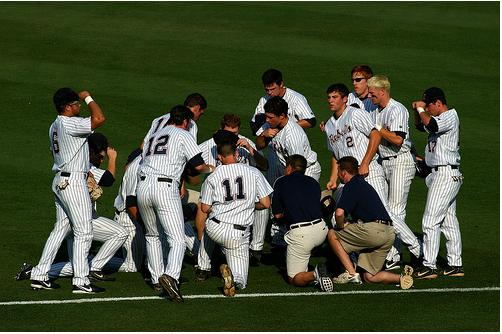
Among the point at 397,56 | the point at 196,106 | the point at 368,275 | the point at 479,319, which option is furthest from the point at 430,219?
the point at 397,56

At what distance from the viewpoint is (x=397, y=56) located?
67.1 ft

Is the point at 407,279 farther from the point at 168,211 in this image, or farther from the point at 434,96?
the point at 168,211

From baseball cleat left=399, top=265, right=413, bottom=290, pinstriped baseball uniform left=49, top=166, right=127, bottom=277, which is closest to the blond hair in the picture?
baseball cleat left=399, top=265, right=413, bottom=290

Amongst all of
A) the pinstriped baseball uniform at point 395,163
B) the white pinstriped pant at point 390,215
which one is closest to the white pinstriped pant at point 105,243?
the white pinstriped pant at point 390,215

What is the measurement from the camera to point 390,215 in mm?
11750

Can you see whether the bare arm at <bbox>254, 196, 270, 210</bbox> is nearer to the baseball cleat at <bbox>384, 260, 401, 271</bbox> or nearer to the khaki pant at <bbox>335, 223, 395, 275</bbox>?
the khaki pant at <bbox>335, 223, 395, 275</bbox>

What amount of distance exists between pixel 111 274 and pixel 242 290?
1.68 metres

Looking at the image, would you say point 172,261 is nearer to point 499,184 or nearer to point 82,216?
point 82,216

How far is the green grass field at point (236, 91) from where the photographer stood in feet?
33.0

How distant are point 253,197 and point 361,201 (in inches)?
Result: 43.4

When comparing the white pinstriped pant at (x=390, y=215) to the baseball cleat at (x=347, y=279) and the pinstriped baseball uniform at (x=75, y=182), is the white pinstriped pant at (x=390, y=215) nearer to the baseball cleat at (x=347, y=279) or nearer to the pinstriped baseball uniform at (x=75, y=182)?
the baseball cleat at (x=347, y=279)

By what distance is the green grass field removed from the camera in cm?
1005

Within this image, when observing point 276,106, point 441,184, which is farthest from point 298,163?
point 441,184

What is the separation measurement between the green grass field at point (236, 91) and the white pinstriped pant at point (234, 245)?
0.28 meters
